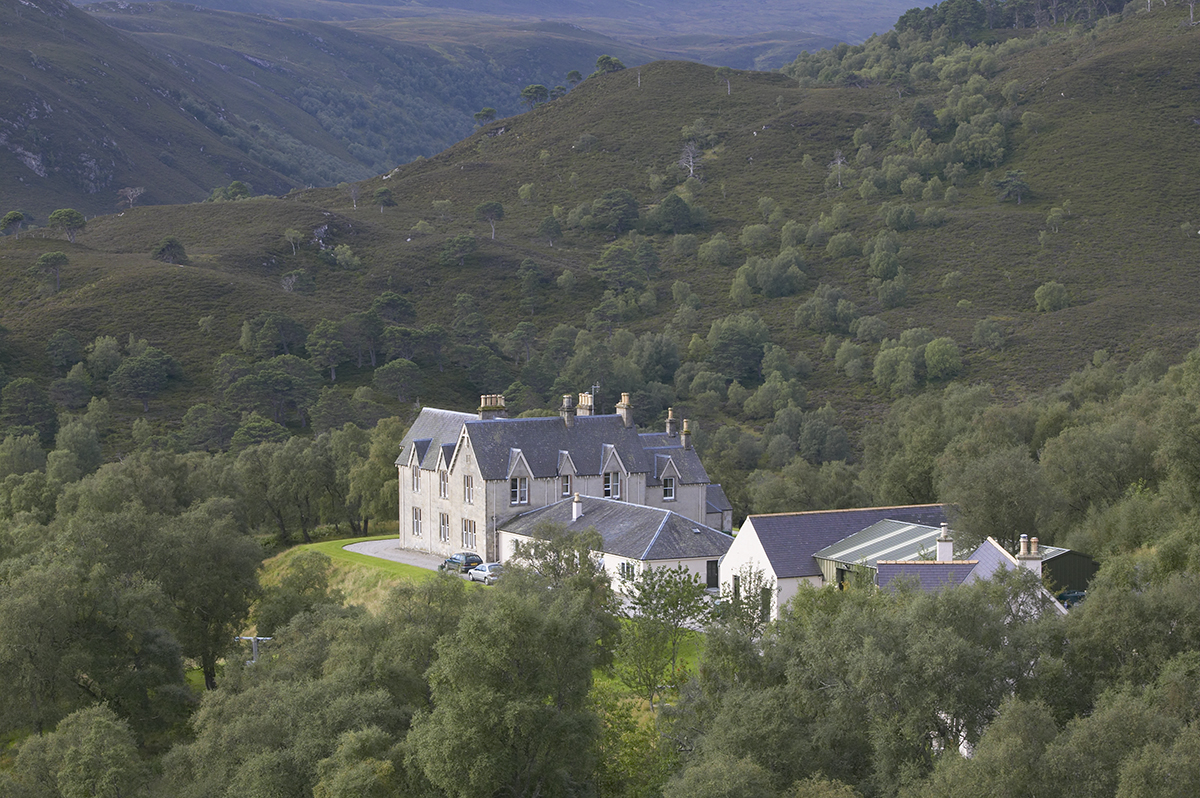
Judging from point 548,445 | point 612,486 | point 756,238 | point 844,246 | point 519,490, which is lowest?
point 612,486

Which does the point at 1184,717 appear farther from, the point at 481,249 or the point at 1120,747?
the point at 481,249

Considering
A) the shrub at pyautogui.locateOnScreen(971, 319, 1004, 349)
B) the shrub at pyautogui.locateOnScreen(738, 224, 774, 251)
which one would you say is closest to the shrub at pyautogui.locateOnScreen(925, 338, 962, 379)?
the shrub at pyautogui.locateOnScreen(971, 319, 1004, 349)

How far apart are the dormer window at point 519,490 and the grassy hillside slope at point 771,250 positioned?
54823mm

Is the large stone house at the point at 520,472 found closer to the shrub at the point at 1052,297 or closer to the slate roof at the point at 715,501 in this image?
the slate roof at the point at 715,501

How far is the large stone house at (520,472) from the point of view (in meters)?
60.0

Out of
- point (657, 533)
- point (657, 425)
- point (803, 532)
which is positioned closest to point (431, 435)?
point (657, 533)

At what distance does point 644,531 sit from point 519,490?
10.3 metres

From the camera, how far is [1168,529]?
44.1 meters

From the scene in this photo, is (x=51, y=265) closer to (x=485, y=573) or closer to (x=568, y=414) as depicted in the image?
(x=568, y=414)

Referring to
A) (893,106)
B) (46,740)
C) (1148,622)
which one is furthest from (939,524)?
(893,106)

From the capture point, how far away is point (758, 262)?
152 meters

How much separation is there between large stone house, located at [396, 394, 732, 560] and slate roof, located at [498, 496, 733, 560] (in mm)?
3151

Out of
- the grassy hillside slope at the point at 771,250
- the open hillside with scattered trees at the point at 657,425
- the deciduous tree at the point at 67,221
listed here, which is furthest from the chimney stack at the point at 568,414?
the deciduous tree at the point at 67,221

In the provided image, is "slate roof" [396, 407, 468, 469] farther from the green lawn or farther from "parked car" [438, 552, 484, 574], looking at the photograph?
"parked car" [438, 552, 484, 574]
